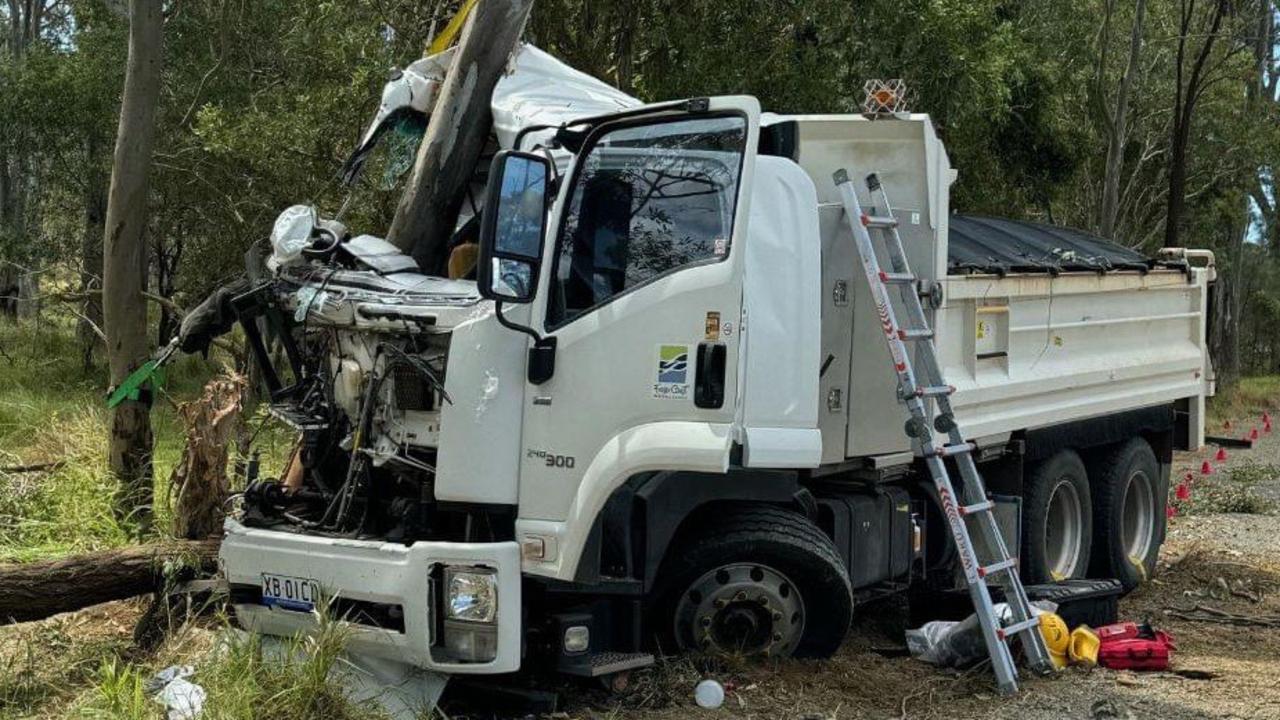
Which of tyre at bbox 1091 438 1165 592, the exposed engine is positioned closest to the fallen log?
the exposed engine

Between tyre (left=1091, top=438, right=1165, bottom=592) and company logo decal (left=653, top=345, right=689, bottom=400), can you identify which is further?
tyre (left=1091, top=438, right=1165, bottom=592)

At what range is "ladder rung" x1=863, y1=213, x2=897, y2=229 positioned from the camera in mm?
6559

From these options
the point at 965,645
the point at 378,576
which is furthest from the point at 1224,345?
the point at 378,576

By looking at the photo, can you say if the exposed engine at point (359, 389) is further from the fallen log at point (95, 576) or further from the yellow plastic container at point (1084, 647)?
the yellow plastic container at point (1084, 647)

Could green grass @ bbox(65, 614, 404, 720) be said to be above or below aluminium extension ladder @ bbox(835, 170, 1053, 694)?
below

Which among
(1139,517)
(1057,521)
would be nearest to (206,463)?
(1057,521)

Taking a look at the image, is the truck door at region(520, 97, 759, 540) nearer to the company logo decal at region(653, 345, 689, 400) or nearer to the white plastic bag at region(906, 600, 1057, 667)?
the company logo decal at region(653, 345, 689, 400)

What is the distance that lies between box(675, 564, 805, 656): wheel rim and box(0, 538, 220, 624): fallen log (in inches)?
101

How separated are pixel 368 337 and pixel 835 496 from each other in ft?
7.70

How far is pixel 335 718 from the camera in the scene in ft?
18.0

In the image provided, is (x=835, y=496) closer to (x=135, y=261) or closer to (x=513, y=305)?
(x=513, y=305)

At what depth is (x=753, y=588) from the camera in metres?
6.13

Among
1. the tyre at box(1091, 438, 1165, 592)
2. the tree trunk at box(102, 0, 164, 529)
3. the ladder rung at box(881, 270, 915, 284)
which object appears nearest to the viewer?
the ladder rung at box(881, 270, 915, 284)

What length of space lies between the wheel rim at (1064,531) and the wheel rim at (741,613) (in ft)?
10.4
